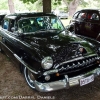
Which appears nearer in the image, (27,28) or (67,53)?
(67,53)

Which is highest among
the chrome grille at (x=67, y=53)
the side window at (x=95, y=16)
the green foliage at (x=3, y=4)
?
the green foliage at (x=3, y=4)

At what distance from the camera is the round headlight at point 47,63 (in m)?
2.88

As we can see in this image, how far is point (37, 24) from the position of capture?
4.15 m

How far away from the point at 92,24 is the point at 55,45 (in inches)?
161

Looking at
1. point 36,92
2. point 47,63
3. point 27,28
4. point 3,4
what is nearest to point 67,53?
point 47,63

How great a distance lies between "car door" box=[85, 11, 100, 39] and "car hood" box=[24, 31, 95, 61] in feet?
10.8

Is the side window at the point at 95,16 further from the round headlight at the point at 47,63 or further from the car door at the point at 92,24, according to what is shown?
the round headlight at the point at 47,63

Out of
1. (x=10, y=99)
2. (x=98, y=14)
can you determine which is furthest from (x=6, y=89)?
(x=98, y=14)

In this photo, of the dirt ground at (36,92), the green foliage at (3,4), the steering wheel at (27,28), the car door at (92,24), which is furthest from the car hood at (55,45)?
the green foliage at (3,4)

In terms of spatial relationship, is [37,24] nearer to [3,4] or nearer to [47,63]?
[47,63]

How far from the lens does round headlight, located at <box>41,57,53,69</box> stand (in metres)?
2.88

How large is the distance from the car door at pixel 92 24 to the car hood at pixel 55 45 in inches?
129

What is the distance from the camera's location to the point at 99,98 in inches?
127

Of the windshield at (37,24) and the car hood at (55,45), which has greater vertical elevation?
the windshield at (37,24)
